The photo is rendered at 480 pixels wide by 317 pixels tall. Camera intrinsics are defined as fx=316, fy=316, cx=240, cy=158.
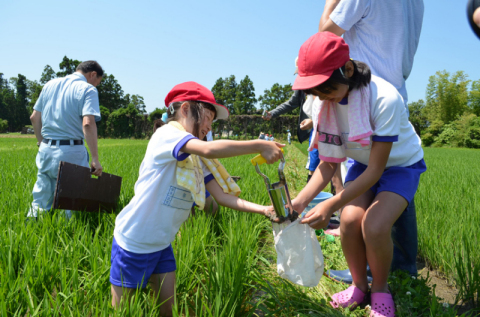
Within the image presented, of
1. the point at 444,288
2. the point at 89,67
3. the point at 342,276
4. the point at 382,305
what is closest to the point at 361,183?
the point at 382,305

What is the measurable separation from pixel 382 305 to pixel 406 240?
42 centimetres

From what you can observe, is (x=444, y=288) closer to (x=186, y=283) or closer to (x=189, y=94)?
(x=186, y=283)

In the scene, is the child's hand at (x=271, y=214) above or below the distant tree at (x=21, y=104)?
below

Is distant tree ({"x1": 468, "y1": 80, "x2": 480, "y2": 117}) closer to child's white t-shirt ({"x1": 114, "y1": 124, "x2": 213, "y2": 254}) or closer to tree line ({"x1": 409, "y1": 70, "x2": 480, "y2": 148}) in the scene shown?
tree line ({"x1": 409, "y1": 70, "x2": 480, "y2": 148})

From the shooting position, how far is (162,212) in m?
1.25

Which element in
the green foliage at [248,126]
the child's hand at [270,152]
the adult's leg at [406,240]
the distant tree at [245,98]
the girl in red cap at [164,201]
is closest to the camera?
the child's hand at [270,152]

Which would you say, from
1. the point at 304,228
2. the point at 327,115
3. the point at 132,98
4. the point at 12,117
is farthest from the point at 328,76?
the point at 12,117

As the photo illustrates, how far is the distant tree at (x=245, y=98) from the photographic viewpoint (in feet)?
123

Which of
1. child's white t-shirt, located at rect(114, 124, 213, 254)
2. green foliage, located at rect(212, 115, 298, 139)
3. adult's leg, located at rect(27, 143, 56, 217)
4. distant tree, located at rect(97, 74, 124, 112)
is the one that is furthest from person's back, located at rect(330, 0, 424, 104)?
distant tree, located at rect(97, 74, 124, 112)

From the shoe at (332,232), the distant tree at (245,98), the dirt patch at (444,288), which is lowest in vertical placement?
the dirt patch at (444,288)

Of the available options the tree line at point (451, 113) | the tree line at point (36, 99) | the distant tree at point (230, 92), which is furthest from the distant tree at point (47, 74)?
the tree line at point (451, 113)

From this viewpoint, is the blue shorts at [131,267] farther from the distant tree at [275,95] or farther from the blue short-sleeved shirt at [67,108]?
the distant tree at [275,95]

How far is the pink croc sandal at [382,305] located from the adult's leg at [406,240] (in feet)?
1.19

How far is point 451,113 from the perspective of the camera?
40406 millimetres
